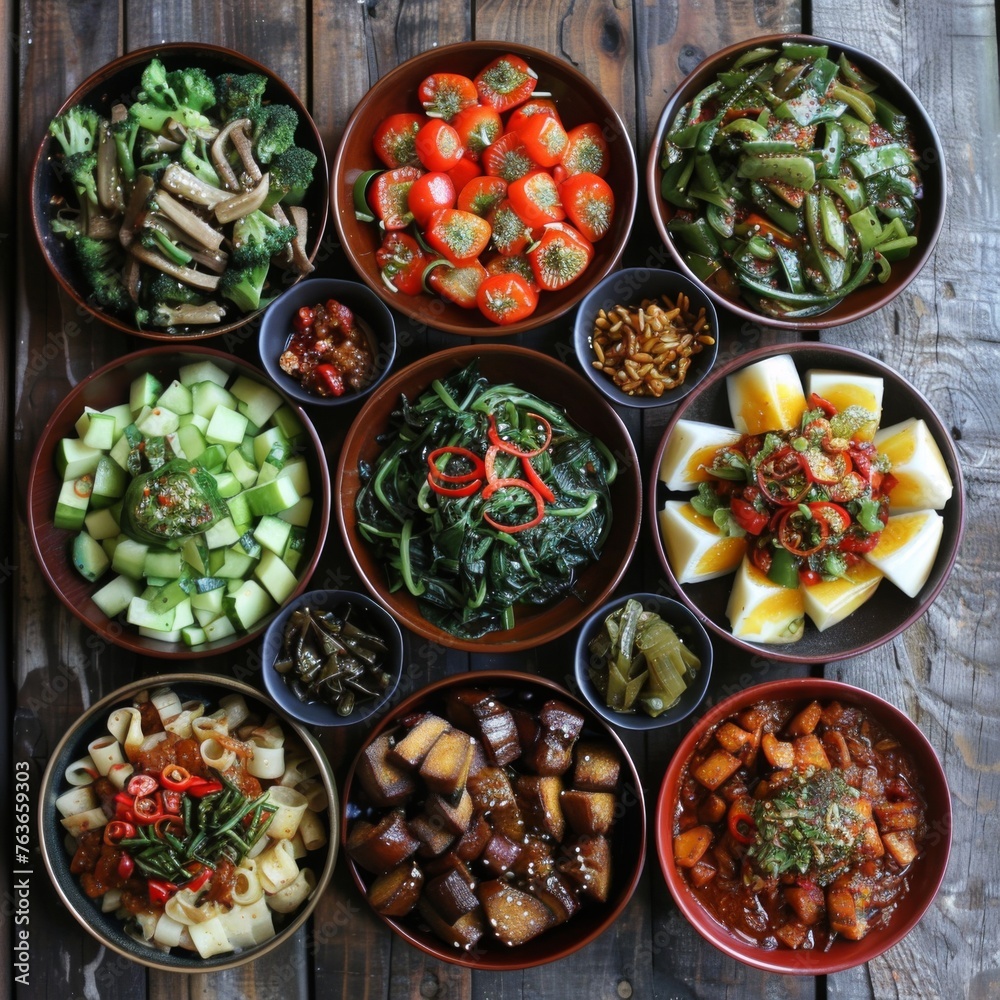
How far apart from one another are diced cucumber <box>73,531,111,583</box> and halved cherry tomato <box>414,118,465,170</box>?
1.70 m

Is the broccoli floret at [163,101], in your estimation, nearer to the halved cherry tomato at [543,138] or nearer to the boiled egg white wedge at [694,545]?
the halved cherry tomato at [543,138]

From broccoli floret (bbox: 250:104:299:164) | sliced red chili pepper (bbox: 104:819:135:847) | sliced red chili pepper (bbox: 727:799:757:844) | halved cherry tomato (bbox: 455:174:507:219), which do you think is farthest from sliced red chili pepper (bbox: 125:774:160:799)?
halved cherry tomato (bbox: 455:174:507:219)

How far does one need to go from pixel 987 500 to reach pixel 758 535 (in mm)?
987

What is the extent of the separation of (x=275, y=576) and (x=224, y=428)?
51 centimetres

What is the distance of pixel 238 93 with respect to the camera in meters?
2.71

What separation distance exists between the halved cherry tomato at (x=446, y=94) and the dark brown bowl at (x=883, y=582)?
4.10 feet

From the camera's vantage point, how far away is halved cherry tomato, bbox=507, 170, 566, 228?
8.98 feet

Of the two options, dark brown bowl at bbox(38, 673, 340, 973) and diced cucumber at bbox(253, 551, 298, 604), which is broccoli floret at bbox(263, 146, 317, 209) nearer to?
diced cucumber at bbox(253, 551, 298, 604)

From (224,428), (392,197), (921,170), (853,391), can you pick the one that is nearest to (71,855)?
(224,428)

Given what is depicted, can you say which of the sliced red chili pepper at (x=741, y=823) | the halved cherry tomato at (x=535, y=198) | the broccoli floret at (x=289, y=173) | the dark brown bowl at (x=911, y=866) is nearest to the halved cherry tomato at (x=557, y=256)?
the halved cherry tomato at (x=535, y=198)

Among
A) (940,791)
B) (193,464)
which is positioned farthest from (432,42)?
(940,791)

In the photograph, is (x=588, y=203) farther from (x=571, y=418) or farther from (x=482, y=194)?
(x=571, y=418)

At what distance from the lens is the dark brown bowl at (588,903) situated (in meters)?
2.77

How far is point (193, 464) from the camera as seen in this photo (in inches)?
107
